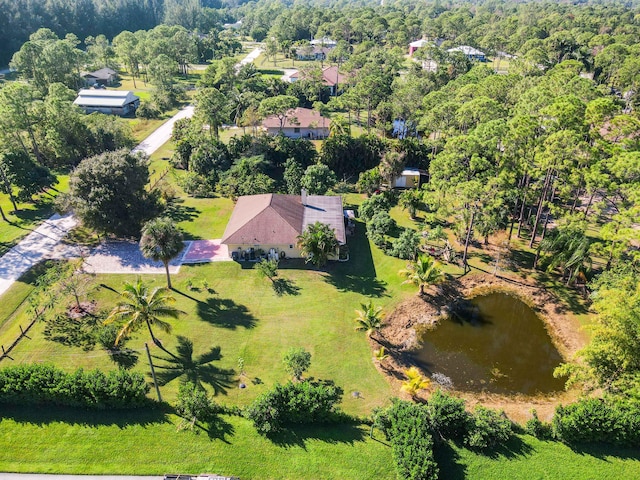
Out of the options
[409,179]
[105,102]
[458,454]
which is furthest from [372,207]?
[105,102]

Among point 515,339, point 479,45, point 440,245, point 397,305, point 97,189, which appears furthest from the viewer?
point 479,45

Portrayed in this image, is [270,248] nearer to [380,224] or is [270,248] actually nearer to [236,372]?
[380,224]

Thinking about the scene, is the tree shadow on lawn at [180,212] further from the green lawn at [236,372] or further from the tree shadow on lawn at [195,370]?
the tree shadow on lawn at [195,370]

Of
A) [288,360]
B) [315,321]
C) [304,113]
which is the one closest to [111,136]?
[304,113]

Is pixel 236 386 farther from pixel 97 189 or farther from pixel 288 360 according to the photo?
pixel 97 189

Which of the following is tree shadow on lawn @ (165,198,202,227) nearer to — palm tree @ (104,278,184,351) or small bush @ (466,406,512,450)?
palm tree @ (104,278,184,351)

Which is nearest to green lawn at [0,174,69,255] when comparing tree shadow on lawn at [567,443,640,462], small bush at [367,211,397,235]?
small bush at [367,211,397,235]
